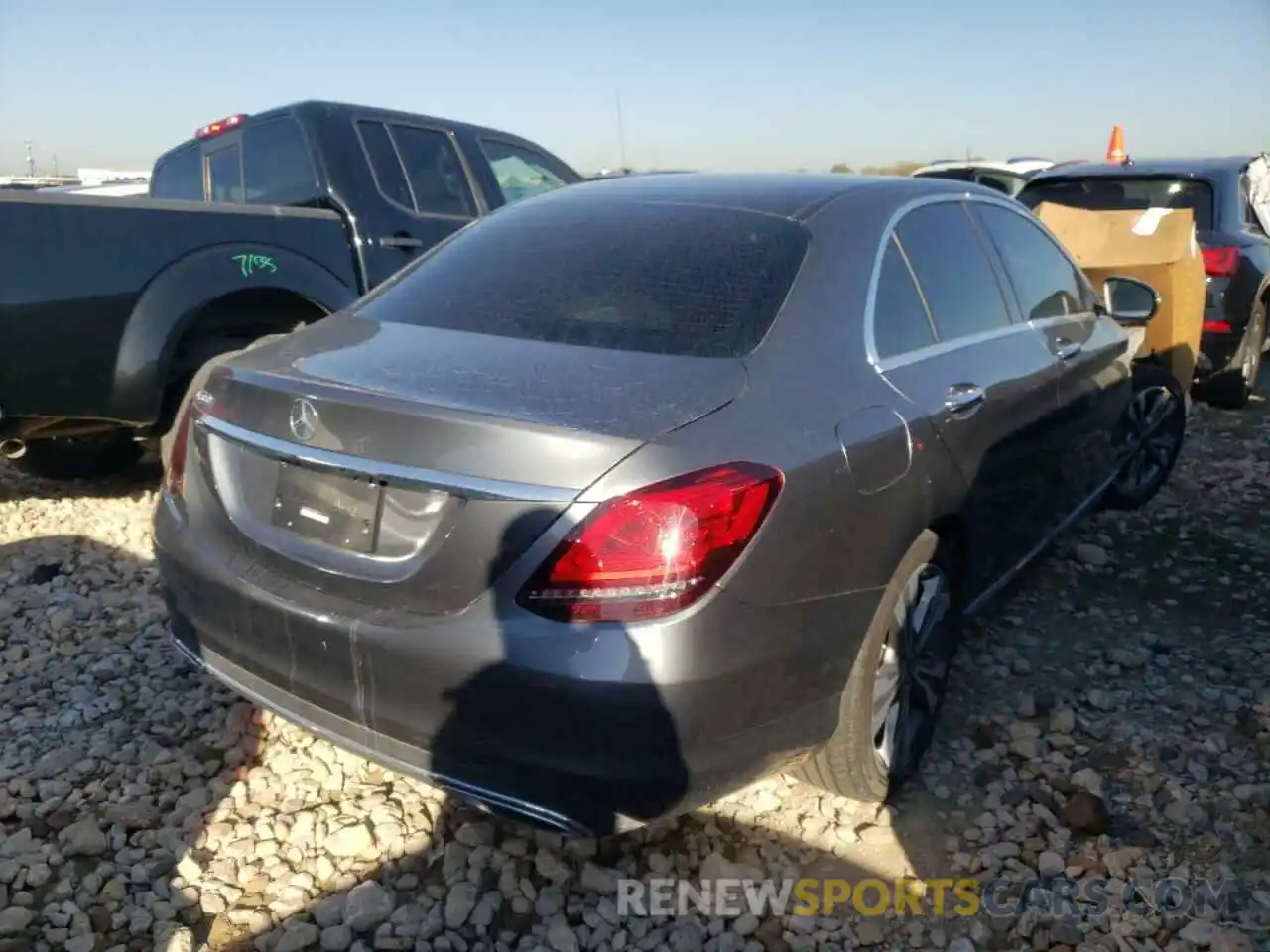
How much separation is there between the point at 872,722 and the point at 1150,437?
348cm

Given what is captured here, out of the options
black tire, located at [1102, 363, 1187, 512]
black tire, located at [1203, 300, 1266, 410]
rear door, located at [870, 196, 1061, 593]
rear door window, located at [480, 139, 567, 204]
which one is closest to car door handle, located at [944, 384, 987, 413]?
rear door, located at [870, 196, 1061, 593]

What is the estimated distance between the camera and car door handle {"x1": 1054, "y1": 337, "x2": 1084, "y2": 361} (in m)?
3.56

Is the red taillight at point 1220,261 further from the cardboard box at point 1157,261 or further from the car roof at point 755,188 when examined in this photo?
the car roof at point 755,188

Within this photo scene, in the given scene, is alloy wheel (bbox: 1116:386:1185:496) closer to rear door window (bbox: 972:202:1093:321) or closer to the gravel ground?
rear door window (bbox: 972:202:1093:321)

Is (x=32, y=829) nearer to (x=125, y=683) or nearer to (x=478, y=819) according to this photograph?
(x=125, y=683)

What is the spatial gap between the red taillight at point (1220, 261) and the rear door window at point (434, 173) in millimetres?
4550

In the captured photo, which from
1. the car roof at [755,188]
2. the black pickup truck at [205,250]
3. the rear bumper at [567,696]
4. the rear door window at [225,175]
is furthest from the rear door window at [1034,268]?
the rear door window at [225,175]

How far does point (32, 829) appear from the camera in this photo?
2596mm

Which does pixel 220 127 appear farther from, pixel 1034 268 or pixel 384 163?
pixel 1034 268

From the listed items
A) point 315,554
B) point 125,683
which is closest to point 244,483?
point 315,554

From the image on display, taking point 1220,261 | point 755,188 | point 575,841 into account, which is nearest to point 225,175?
point 755,188

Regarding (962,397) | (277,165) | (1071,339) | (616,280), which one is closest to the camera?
(616,280)

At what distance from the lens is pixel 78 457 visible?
5293 mm

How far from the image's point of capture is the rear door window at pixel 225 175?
5.66 m
